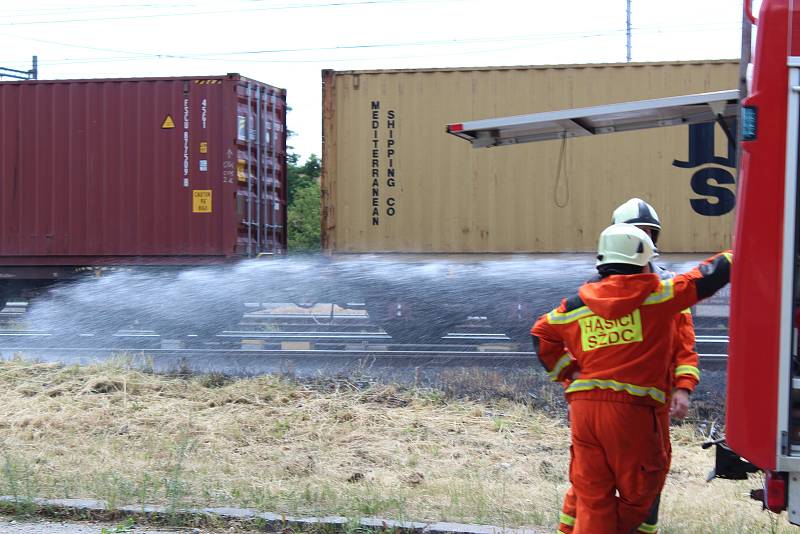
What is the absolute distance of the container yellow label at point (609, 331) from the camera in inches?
134

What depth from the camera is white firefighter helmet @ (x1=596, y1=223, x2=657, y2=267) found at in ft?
11.2

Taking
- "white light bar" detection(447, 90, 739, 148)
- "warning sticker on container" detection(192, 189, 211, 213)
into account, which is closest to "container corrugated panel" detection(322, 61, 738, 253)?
"warning sticker on container" detection(192, 189, 211, 213)

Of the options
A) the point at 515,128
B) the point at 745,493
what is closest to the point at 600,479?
the point at 515,128

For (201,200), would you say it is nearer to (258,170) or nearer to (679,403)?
(258,170)

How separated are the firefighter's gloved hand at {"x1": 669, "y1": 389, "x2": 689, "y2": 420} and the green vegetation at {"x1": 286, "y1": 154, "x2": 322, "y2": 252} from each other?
20773 millimetres

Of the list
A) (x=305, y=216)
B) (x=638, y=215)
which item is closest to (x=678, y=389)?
(x=638, y=215)

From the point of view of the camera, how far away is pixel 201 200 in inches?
501

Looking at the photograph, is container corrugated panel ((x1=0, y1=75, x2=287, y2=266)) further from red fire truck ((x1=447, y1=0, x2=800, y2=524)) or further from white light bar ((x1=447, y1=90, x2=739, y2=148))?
red fire truck ((x1=447, y1=0, x2=800, y2=524))

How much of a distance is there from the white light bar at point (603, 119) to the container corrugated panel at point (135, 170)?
8.14 meters

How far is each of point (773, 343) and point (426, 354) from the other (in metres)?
7.98

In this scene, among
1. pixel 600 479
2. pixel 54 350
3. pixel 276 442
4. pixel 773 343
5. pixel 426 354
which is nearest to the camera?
pixel 773 343

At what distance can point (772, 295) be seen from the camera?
3.01m

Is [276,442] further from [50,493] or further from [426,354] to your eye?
[426,354]

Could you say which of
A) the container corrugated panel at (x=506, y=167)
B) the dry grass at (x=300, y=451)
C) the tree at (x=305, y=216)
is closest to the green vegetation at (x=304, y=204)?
the tree at (x=305, y=216)
